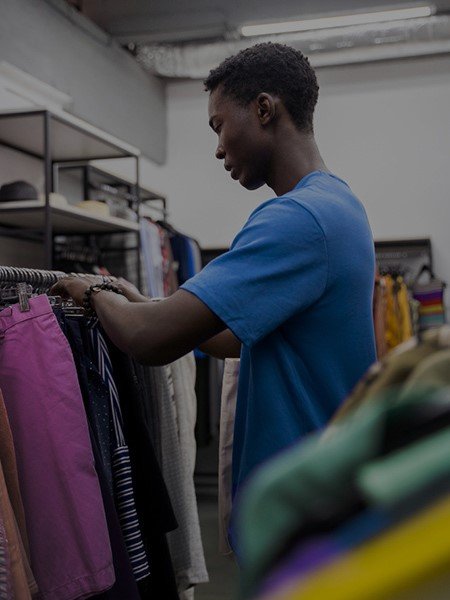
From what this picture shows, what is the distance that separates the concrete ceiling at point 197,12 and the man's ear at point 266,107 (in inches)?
150

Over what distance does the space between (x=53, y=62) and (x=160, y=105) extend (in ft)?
6.06

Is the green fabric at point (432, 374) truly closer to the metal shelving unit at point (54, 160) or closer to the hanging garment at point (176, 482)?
the hanging garment at point (176, 482)

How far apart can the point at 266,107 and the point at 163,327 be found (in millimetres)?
441

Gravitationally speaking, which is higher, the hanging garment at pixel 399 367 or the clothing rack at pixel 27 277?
the clothing rack at pixel 27 277

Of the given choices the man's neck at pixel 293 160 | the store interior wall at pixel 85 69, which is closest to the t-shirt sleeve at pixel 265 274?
the man's neck at pixel 293 160

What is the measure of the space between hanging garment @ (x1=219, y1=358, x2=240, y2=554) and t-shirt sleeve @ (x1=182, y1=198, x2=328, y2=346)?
0.63m

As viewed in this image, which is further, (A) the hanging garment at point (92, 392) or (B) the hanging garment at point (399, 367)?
(A) the hanging garment at point (92, 392)

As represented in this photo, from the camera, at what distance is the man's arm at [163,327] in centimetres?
108

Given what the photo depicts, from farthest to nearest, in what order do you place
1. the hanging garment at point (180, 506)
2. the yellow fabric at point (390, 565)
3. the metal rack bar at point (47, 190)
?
the metal rack bar at point (47, 190) → the hanging garment at point (180, 506) → the yellow fabric at point (390, 565)

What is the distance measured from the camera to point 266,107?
1289 mm

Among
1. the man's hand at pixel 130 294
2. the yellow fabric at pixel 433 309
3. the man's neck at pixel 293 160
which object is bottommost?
the yellow fabric at pixel 433 309

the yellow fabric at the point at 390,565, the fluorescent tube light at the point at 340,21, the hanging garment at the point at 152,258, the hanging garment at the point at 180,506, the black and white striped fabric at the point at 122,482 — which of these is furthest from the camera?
the fluorescent tube light at the point at 340,21

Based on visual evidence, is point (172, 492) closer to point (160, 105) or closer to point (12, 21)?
point (12, 21)

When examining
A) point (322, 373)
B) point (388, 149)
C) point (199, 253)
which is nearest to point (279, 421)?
point (322, 373)
